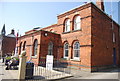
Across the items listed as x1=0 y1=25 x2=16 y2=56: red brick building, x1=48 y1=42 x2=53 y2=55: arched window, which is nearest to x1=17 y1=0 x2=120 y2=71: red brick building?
x1=48 y1=42 x2=53 y2=55: arched window

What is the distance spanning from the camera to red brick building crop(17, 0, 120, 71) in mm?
11078

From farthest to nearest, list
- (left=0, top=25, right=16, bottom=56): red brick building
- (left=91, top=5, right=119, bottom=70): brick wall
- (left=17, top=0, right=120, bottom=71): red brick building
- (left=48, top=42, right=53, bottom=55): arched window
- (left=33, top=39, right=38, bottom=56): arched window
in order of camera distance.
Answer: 1. (left=0, top=25, right=16, bottom=56): red brick building
2. (left=33, top=39, right=38, bottom=56): arched window
3. (left=48, top=42, right=53, bottom=55): arched window
4. (left=91, top=5, right=119, bottom=70): brick wall
5. (left=17, top=0, right=120, bottom=71): red brick building

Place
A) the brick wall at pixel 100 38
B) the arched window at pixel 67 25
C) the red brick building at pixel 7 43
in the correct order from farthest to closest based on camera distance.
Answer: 1. the red brick building at pixel 7 43
2. the arched window at pixel 67 25
3. the brick wall at pixel 100 38

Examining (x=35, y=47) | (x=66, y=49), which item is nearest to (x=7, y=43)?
(x=35, y=47)

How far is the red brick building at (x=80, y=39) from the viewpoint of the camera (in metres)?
11.1

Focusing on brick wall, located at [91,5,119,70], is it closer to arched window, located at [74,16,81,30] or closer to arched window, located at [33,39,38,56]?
arched window, located at [74,16,81,30]

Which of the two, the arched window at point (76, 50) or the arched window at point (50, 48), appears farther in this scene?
the arched window at point (50, 48)

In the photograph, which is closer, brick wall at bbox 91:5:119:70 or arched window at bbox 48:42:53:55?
brick wall at bbox 91:5:119:70

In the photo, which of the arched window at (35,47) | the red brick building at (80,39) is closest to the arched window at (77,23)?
the red brick building at (80,39)

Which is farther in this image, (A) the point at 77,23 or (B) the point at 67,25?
(B) the point at 67,25

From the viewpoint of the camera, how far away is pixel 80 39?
11891 millimetres

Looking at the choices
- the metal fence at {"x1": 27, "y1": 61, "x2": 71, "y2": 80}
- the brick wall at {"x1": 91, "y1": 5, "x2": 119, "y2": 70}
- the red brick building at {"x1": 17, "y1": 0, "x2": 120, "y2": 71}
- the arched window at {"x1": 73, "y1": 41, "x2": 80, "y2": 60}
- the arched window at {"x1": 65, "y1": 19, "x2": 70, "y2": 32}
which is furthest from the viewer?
the arched window at {"x1": 65, "y1": 19, "x2": 70, "y2": 32}

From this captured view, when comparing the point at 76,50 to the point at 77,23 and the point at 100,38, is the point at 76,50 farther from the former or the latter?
the point at 77,23

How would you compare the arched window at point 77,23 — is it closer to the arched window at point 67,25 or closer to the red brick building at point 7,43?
the arched window at point 67,25
